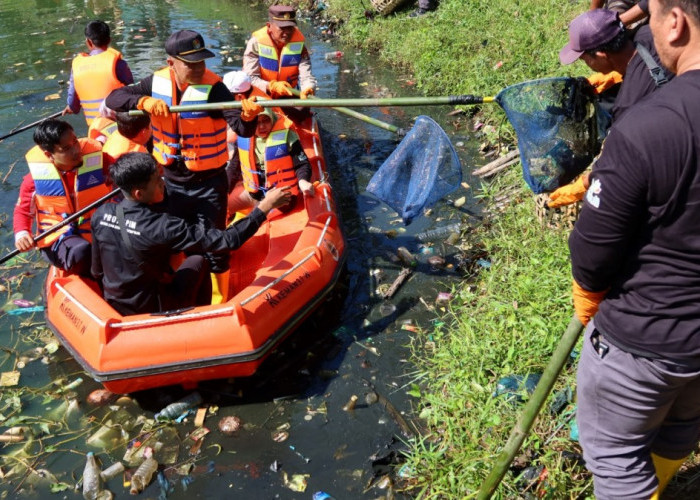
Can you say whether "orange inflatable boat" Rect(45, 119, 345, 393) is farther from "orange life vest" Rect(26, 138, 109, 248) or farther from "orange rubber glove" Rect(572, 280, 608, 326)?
"orange rubber glove" Rect(572, 280, 608, 326)

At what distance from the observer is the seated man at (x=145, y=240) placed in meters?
3.90

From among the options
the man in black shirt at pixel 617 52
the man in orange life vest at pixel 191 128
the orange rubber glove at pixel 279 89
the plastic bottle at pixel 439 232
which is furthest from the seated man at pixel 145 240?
the orange rubber glove at pixel 279 89

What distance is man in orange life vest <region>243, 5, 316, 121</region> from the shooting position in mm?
6719

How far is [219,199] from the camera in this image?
522cm

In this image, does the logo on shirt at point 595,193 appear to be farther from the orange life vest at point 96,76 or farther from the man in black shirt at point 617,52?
the orange life vest at point 96,76

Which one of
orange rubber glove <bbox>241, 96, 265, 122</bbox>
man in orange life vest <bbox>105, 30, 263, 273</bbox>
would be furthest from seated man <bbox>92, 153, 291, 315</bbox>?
orange rubber glove <bbox>241, 96, 265, 122</bbox>

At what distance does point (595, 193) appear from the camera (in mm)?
1877

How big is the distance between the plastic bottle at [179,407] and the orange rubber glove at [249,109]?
220 centimetres

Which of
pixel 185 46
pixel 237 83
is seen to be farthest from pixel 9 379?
pixel 237 83

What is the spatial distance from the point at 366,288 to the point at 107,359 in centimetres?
234

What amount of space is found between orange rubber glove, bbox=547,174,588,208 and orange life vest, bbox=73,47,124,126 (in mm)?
4784

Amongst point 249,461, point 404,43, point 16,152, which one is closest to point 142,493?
point 249,461

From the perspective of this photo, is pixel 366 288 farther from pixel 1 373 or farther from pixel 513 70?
pixel 513 70

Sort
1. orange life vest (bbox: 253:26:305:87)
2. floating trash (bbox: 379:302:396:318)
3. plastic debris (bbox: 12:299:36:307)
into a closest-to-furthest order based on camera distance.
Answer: floating trash (bbox: 379:302:396:318) < plastic debris (bbox: 12:299:36:307) < orange life vest (bbox: 253:26:305:87)
